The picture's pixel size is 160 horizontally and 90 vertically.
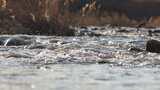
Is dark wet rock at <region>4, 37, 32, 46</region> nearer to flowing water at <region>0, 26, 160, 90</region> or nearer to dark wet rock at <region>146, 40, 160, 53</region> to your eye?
flowing water at <region>0, 26, 160, 90</region>

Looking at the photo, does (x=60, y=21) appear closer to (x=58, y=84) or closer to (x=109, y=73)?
(x=109, y=73)

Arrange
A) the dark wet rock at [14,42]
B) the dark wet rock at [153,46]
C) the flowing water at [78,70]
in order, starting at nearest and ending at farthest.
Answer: the flowing water at [78,70], the dark wet rock at [153,46], the dark wet rock at [14,42]

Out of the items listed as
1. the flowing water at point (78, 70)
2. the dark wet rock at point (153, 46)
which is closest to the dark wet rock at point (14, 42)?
the flowing water at point (78, 70)

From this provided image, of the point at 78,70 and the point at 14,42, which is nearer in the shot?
the point at 78,70

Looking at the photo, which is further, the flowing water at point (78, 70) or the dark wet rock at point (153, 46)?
the dark wet rock at point (153, 46)

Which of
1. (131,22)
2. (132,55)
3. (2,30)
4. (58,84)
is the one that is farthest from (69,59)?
(131,22)

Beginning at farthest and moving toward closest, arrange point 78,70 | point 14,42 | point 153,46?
1. point 14,42
2. point 153,46
3. point 78,70

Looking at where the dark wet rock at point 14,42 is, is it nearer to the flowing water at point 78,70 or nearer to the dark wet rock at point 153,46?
the flowing water at point 78,70

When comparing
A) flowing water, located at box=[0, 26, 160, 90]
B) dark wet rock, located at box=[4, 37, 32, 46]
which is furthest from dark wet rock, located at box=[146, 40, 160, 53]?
dark wet rock, located at box=[4, 37, 32, 46]

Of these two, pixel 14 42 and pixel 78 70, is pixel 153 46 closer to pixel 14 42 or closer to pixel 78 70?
pixel 14 42

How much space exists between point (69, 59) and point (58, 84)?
2.09 meters

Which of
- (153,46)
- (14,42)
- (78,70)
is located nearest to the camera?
(78,70)

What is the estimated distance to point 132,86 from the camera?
3.66m

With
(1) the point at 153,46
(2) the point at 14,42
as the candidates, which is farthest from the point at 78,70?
(2) the point at 14,42
